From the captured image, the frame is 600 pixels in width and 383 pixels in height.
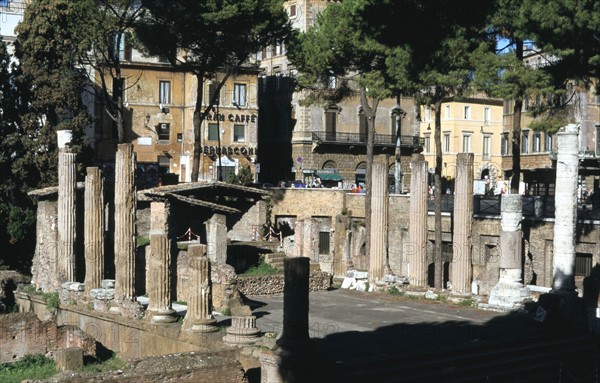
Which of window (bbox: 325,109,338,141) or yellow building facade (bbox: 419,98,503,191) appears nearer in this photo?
window (bbox: 325,109,338,141)

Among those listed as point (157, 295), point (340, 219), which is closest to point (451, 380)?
point (157, 295)

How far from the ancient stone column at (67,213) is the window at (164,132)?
61.7 ft

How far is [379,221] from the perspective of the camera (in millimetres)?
26297

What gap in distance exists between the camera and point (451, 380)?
16578mm

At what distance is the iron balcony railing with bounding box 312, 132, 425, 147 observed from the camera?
48281 mm

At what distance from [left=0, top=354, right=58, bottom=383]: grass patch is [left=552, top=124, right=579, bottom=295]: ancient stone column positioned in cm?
1122

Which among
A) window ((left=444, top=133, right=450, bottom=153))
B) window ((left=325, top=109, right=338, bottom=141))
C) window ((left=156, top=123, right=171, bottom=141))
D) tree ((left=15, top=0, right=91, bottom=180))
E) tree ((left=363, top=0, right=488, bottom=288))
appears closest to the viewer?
tree ((left=363, top=0, right=488, bottom=288))

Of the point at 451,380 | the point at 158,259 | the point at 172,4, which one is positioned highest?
the point at 172,4

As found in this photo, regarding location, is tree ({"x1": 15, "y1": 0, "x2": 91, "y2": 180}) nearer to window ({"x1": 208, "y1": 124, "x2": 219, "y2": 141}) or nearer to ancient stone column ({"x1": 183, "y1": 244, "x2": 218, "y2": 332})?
ancient stone column ({"x1": 183, "y1": 244, "x2": 218, "y2": 332})

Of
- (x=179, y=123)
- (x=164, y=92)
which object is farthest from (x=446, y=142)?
(x=164, y=92)

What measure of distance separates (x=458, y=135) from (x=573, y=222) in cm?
3635

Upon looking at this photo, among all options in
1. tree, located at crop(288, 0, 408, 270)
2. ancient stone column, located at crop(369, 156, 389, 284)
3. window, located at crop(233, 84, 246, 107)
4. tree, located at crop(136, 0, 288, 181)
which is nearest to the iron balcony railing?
window, located at crop(233, 84, 246, 107)

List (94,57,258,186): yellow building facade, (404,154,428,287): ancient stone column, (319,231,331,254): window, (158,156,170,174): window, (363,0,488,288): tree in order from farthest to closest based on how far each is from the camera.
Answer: (158,156,170,174): window
(94,57,258,186): yellow building facade
(319,231,331,254): window
(404,154,428,287): ancient stone column
(363,0,488,288): tree

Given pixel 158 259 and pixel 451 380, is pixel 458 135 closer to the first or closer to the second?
pixel 158 259
